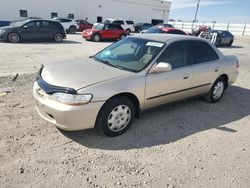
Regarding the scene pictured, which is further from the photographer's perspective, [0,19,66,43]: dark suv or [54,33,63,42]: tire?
[54,33,63,42]: tire

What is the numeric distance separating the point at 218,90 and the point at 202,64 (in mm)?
1024

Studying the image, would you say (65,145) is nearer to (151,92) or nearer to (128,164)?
(128,164)

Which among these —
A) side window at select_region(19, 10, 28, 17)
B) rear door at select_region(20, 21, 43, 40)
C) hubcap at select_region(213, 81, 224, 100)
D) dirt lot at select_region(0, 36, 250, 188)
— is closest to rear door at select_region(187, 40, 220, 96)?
hubcap at select_region(213, 81, 224, 100)

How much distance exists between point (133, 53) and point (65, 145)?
2.06 m

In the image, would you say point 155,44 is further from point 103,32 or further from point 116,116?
point 103,32

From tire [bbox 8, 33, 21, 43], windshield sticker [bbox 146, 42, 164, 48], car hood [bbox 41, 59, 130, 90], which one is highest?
windshield sticker [bbox 146, 42, 164, 48]

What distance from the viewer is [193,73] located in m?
4.59

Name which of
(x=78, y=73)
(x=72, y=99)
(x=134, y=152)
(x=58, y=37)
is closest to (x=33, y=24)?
(x=58, y=37)

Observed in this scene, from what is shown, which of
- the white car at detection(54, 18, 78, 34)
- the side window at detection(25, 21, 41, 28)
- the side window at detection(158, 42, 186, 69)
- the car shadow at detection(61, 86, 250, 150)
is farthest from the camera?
the white car at detection(54, 18, 78, 34)

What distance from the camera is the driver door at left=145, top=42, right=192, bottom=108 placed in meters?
3.97

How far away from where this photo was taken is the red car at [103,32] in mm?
18594

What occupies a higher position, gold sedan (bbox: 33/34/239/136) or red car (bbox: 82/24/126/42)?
gold sedan (bbox: 33/34/239/136)

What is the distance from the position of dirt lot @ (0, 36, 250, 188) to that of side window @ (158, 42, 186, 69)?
105 cm

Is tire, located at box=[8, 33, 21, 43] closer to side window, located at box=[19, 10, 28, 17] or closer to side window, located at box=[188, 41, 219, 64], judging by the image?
side window, located at box=[188, 41, 219, 64]
